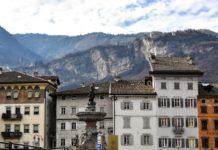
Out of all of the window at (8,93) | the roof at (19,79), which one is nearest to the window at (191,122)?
the roof at (19,79)


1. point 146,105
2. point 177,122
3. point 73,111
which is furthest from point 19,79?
point 177,122

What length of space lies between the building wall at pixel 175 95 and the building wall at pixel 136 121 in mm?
955

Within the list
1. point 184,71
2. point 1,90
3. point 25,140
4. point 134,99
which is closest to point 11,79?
point 1,90

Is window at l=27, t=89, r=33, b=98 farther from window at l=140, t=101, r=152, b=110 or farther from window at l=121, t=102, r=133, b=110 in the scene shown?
window at l=140, t=101, r=152, b=110

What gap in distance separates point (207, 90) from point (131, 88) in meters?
11.2

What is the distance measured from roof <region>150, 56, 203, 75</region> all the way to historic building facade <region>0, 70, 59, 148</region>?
16.2m

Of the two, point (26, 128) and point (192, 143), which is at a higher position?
point (26, 128)

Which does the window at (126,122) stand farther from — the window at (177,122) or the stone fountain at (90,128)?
the stone fountain at (90,128)

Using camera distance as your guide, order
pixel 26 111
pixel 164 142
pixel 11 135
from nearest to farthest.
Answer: pixel 164 142 < pixel 11 135 < pixel 26 111

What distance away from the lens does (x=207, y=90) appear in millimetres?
82562

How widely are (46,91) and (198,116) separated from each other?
2244 centimetres

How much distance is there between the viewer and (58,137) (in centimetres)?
8150

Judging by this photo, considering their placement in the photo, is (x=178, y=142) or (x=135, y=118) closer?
(x=178, y=142)

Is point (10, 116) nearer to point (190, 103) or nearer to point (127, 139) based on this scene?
point (127, 139)
